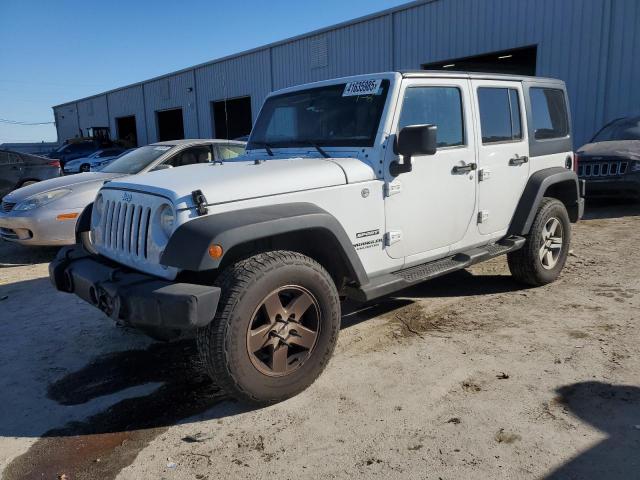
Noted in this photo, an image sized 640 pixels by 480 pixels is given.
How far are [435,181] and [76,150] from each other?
895 inches

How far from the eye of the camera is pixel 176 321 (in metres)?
2.60

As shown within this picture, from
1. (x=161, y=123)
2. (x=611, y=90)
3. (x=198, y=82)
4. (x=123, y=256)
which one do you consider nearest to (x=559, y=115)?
(x=123, y=256)

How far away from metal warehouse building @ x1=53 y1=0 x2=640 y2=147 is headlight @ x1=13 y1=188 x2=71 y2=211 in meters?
3.44

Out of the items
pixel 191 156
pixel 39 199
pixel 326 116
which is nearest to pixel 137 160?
pixel 191 156

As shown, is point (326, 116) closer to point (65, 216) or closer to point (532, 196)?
point (532, 196)

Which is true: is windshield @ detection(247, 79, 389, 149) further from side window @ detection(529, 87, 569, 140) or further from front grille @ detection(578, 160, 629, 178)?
front grille @ detection(578, 160, 629, 178)

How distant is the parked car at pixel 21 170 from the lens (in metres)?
9.53

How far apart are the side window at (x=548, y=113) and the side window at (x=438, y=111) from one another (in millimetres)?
1199

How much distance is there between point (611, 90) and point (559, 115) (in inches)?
300

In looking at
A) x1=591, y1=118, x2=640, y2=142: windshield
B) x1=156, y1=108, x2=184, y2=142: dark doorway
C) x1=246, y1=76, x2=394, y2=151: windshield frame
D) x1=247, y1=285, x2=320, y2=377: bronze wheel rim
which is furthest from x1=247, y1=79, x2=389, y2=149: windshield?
x1=156, y1=108, x2=184, y2=142: dark doorway

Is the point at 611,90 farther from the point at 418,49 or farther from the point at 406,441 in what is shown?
the point at 406,441

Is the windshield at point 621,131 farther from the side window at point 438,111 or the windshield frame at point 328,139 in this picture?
the windshield frame at point 328,139

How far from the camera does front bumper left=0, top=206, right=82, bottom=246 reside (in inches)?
253

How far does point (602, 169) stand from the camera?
28.7 ft
